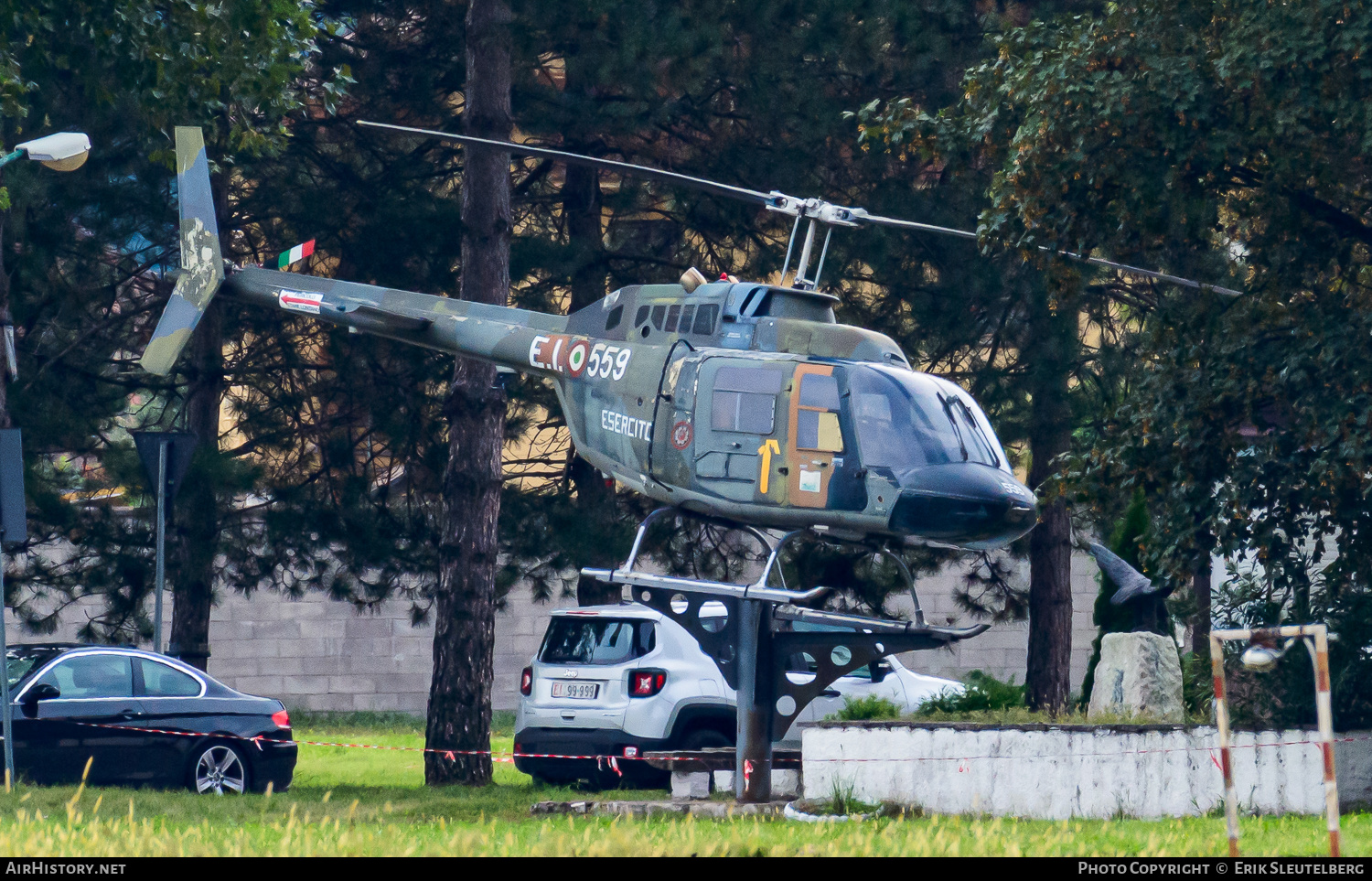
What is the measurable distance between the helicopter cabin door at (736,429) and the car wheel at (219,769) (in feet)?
15.8

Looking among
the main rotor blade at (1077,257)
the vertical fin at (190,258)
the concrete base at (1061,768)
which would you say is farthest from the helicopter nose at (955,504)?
the vertical fin at (190,258)

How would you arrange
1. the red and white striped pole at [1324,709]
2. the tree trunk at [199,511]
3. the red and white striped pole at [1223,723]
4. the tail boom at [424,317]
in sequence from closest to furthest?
1. the red and white striped pole at [1324,709]
2. the red and white striped pole at [1223,723]
3. the tail boom at [424,317]
4. the tree trunk at [199,511]

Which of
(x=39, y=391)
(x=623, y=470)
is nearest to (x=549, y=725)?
(x=623, y=470)

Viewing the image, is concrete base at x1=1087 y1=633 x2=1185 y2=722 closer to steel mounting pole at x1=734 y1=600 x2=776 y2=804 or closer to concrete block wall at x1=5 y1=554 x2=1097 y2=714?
steel mounting pole at x1=734 y1=600 x2=776 y2=804

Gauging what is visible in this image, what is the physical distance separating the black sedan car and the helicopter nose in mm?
6001

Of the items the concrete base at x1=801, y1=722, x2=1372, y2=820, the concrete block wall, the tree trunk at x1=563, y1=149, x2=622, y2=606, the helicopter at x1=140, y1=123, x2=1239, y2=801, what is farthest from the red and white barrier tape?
the concrete block wall

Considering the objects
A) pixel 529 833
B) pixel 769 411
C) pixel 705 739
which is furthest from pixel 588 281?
pixel 529 833

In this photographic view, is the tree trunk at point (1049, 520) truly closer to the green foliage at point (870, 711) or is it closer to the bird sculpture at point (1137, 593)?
the bird sculpture at point (1137, 593)

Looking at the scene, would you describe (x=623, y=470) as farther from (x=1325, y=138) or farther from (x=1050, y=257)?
(x=1325, y=138)

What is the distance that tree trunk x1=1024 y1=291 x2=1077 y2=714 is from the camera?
19.3 meters

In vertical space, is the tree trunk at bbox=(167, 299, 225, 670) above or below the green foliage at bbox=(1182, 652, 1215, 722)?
above

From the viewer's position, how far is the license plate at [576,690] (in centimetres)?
1498

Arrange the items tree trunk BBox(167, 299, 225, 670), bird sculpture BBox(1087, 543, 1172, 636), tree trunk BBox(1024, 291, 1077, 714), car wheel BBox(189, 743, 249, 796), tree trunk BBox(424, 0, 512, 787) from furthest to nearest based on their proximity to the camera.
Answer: tree trunk BBox(1024, 291, 1077, 714)
tree trunk BBox(167, 299, 225, 670)
tree trunk BBox(424, 0, 512, 787)
bird sculpture BBox(1087, 543, 1172, 636)
car wheel BBox(189, 743, 249, 796)
